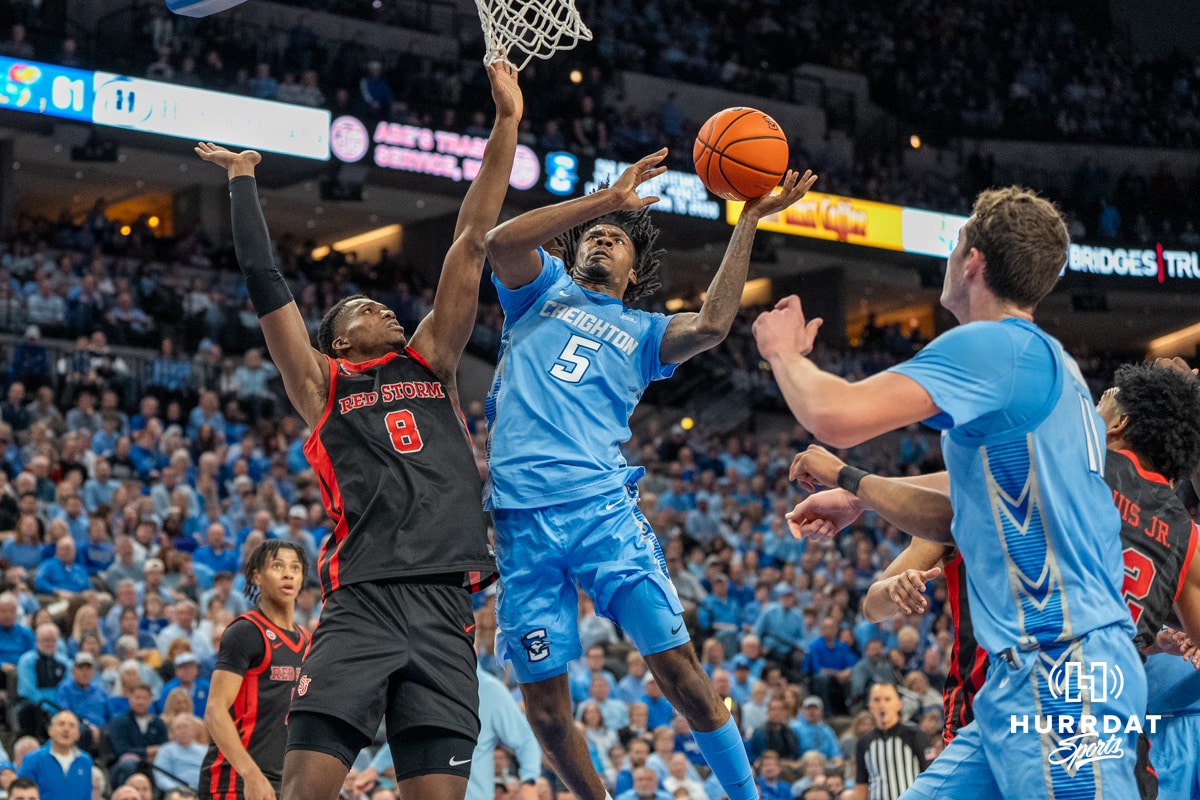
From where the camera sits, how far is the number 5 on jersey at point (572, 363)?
5578 millimetres

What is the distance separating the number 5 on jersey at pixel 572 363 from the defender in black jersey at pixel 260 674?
2059mm

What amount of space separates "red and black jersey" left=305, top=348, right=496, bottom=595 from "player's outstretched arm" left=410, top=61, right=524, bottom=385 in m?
0.13

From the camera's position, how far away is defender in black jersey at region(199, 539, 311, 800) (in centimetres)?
667

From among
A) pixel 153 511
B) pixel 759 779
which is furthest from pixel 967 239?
pixel 153 511

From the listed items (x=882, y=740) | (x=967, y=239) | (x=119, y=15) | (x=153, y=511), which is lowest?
(x=882, y=740)

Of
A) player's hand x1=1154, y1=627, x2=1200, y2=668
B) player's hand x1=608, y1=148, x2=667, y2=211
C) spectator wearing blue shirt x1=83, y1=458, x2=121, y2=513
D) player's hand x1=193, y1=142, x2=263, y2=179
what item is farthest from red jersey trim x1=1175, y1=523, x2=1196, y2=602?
spectator wearing blue shirt x1=83, y1=458, x2=121, y2=513

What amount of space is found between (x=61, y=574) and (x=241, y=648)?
695 cm

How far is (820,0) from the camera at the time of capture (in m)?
33.1

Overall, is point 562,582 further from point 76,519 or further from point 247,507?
point 247,507

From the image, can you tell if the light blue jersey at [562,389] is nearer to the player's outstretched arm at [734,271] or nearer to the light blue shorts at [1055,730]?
→ the player's outstretched arm at [734,271]

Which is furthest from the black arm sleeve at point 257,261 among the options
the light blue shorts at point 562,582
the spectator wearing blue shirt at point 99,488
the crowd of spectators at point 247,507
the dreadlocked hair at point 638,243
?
the spectator wearing blue shirt at point 99,488

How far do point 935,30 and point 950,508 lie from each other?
31.7 metres

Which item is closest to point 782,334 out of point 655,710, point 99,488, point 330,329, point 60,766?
point 330,329

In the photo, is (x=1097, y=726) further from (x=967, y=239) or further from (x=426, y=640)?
(x=426, y=640)
